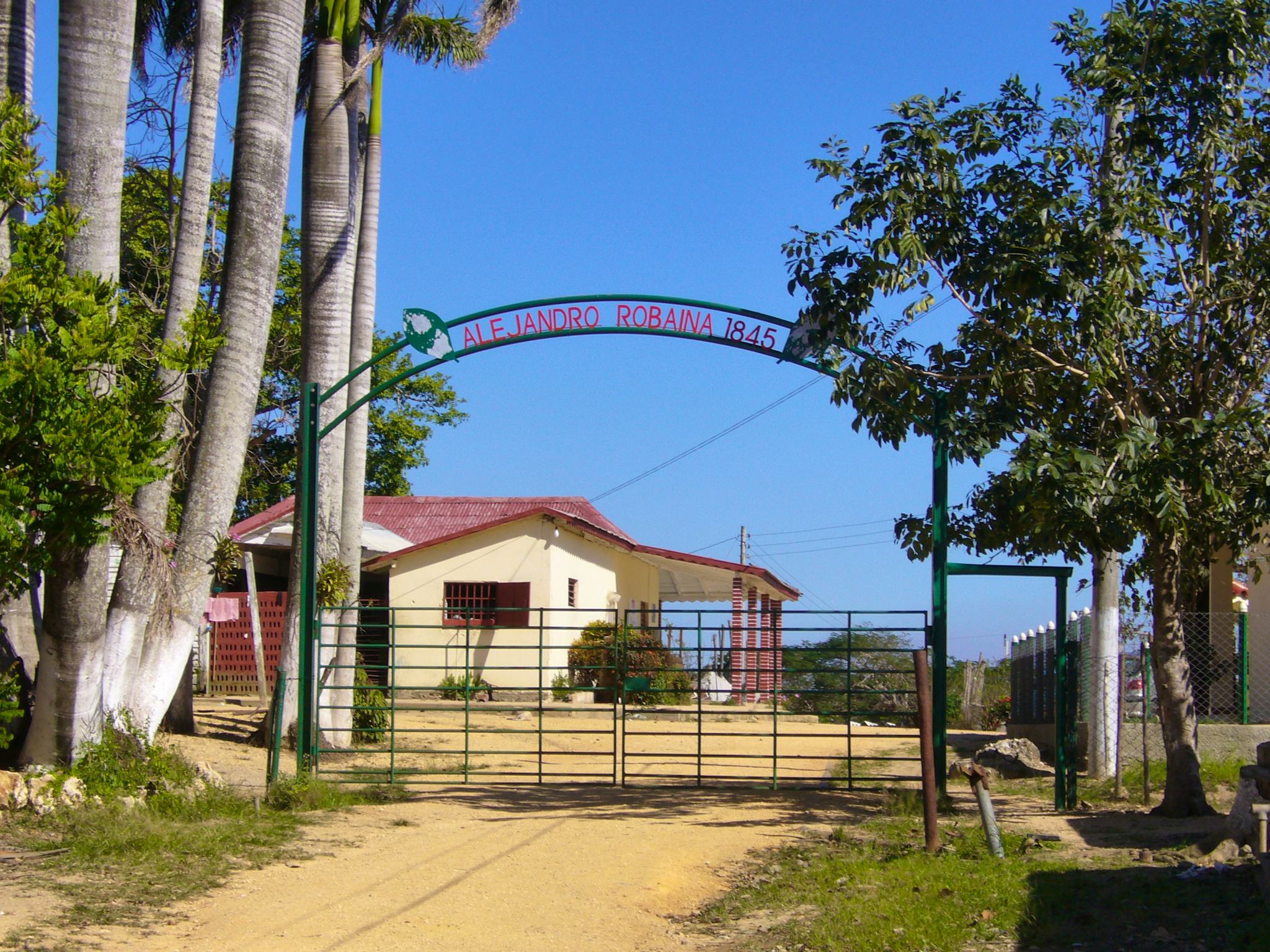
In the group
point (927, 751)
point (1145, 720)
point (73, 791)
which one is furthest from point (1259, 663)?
point (73, 791)

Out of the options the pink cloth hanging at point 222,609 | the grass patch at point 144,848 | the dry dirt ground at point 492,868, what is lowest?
the dry dirt ground at point 492,868

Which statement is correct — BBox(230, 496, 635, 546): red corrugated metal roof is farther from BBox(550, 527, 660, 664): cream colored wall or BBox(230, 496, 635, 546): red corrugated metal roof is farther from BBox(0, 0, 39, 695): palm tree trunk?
BBox(0, 0, 39, 695): palm tree trunk

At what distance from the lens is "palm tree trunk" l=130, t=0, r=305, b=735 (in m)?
12.7

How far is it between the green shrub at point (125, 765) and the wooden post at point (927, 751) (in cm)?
672

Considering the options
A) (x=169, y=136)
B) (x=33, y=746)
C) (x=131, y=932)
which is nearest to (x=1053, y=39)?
(x=131, y=932)

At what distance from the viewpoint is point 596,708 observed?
12586 millimetres

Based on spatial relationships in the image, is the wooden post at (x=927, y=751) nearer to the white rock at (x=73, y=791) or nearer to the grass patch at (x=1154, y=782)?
the grass patch at (x=1154, y=782)

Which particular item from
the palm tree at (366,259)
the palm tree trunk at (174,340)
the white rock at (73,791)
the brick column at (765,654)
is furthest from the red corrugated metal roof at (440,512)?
the white rock at (73,791)

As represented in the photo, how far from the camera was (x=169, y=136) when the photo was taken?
18.5 metres

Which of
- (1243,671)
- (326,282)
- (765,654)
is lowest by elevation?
(765,654)

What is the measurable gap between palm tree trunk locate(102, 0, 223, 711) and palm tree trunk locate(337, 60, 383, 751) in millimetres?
2631

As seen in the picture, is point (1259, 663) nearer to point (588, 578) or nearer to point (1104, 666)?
point (1104, 666)

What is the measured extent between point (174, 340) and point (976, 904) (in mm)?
8848

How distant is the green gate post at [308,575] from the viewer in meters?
13.3
